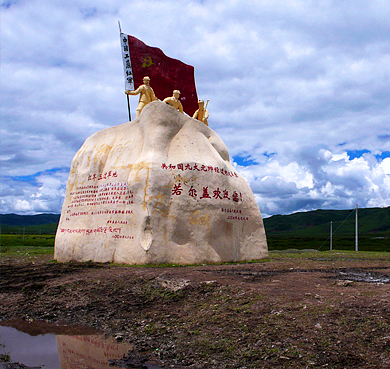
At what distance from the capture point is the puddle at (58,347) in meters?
5.82

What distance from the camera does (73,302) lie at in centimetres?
847

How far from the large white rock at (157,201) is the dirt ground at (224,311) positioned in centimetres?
169

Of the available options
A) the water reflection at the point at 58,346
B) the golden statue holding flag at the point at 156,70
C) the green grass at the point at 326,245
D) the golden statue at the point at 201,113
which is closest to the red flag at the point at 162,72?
the golden statue holding flag at the point at 156,70

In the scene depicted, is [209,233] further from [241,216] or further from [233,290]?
[233,290]

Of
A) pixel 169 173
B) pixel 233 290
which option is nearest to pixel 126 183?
pixel 169 173

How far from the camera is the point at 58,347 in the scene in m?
6.51

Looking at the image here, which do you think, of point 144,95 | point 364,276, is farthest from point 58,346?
point 144,95

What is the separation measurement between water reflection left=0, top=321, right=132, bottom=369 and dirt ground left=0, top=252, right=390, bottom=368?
329 millimetres

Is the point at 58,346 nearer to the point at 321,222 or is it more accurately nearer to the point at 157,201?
the point at 157,201

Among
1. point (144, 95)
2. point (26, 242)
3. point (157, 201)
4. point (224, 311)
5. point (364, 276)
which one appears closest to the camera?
point (224, 311)

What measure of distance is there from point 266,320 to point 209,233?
6.68 meters

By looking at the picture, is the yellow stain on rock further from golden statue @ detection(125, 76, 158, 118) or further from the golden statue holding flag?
the golden statue holding flag

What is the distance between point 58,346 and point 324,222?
160 meters

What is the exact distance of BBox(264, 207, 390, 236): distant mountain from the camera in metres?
137
